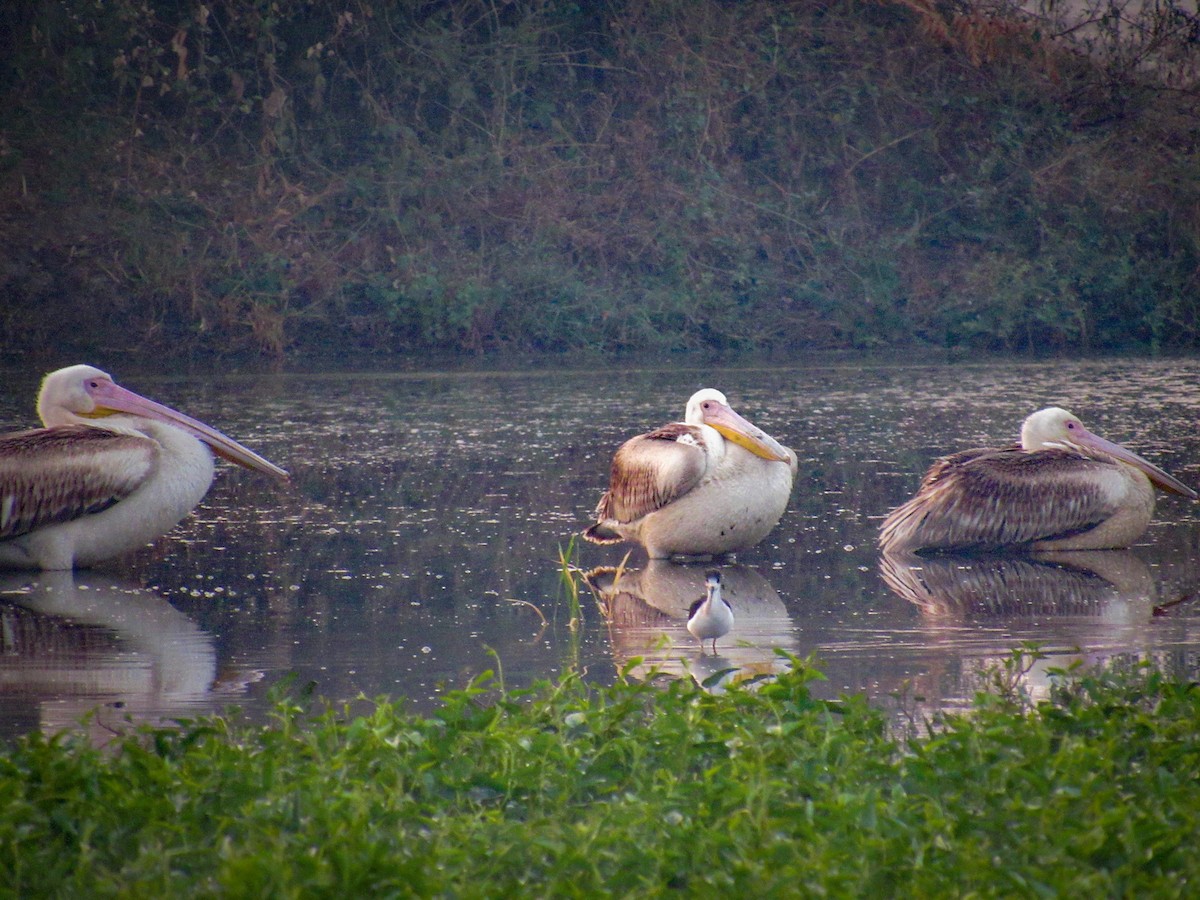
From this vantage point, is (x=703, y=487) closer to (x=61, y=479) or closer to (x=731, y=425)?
(x=731, y=425)

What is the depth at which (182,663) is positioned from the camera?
181 inches

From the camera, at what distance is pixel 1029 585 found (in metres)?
5.85

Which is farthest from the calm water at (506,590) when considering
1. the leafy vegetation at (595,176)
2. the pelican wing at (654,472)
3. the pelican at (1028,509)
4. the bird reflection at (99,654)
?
the leafy vegetation at (595,176)

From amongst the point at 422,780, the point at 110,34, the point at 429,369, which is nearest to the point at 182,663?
the point at 422,780

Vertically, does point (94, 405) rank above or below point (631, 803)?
above

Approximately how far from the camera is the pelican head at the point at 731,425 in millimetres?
6398

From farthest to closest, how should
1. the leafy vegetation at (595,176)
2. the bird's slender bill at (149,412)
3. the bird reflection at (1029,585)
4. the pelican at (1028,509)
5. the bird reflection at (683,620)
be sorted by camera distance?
the leafy vegetation at (595,176)
the bird's slender bill at (149,412)
the pelican at (1028,509)
the bird reflection at (1029,585)
the bird reflection at (683,620)

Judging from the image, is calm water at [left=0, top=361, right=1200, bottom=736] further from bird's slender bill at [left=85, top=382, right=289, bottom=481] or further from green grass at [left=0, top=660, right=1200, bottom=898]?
green grass at [left=0, top=660, right=1200, bottom=898]

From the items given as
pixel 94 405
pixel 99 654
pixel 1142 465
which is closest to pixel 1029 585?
pixel 1142 465

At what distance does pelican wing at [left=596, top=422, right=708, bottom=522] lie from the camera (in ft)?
20.8

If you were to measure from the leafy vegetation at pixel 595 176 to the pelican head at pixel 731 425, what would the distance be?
12310 mm

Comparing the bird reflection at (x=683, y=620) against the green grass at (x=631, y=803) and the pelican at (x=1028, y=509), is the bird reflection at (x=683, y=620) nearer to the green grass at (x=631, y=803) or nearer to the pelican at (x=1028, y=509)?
the green grass at (x=631, y=803)

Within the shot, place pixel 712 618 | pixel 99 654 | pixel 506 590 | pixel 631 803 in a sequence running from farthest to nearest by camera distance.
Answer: pixel 506 590
pixel 99 654
pixel 712 618
pixel 631 803

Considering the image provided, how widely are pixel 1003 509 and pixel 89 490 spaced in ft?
12.0
